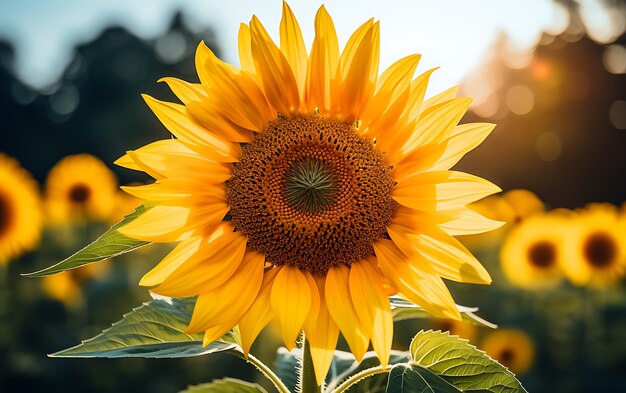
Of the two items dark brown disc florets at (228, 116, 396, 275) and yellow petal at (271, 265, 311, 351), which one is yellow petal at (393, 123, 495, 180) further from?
yellow petal at (271, 265, 311, 351)

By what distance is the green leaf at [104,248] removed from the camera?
56.2 inches

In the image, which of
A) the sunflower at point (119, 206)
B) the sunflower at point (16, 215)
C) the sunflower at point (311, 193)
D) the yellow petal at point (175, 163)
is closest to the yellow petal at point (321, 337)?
the sunflower at point (311, 193)

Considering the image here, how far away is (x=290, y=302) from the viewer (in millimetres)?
1465

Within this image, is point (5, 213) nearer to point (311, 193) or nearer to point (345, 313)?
point (311, 193)

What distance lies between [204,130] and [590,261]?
19.7 ft

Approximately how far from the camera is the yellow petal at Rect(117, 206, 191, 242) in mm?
1464

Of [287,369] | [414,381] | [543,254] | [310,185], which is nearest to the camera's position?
[414,381]

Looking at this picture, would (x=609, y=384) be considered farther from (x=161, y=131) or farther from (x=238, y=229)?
(x=161, y=131)

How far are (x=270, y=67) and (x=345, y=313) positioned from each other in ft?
1.83

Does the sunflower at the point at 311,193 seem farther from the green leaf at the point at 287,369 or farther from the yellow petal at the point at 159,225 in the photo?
the green leaf at the point at 287,369

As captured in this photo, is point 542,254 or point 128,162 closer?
point 128,162

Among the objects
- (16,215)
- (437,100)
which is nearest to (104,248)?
(437,100)

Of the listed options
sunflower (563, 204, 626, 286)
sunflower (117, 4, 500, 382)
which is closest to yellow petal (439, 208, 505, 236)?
sunflower (117, 4, 500, 382)

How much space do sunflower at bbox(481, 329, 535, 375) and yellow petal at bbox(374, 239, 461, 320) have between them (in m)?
5.29
